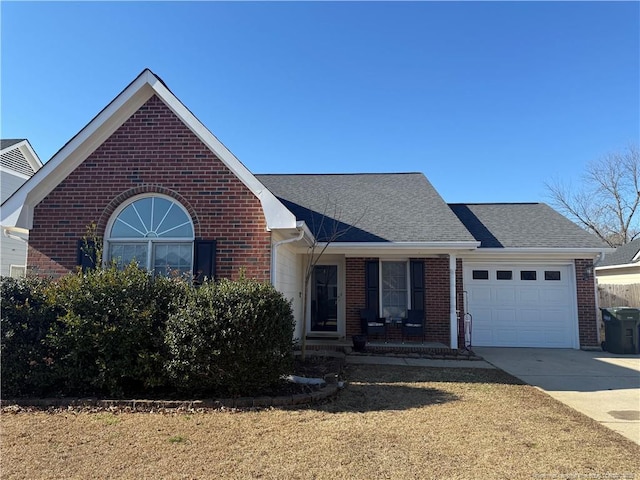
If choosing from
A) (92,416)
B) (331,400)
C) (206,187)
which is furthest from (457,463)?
(206,187)

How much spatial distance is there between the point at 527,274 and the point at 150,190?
1059cm

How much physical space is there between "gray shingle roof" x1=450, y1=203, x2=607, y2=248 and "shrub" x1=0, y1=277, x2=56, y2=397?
1057 centimetres

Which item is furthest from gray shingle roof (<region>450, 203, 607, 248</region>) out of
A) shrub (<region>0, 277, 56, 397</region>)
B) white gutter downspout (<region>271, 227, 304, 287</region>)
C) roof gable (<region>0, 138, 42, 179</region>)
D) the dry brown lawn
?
roof gable (<region>0, 138, 42, 179</region>)

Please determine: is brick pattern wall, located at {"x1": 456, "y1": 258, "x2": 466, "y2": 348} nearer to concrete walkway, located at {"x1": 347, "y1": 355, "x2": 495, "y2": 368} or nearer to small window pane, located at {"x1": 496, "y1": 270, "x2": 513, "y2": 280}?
small window pane, located at {"x1": 496, "y1": 270, "x2": 513, "y2": 280}

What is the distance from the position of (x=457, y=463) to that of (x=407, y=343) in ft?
23.7

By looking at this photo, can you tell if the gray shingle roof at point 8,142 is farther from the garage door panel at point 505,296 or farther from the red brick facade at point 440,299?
the garage door panel at point 505,296

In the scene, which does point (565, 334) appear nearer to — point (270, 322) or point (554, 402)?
point (554, 402)

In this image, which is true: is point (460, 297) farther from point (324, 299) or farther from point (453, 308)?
point (324, 299)

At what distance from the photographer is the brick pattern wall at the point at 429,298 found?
11484mm

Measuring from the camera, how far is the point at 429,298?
38.1 ft

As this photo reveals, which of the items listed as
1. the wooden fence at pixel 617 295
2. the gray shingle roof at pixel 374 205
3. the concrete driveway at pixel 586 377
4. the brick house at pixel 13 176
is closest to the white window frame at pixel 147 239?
the gray shingle roof at pixel 374 205

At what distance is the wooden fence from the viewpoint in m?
15.2

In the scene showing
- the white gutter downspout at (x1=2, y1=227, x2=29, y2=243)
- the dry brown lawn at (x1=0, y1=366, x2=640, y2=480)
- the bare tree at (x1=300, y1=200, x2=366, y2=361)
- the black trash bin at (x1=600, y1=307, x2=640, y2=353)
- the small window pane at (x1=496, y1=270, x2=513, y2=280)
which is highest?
the bare tree at (x1=300, y1=200, x2=366, y2=361)

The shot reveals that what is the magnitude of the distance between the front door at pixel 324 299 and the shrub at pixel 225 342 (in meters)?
6.20
